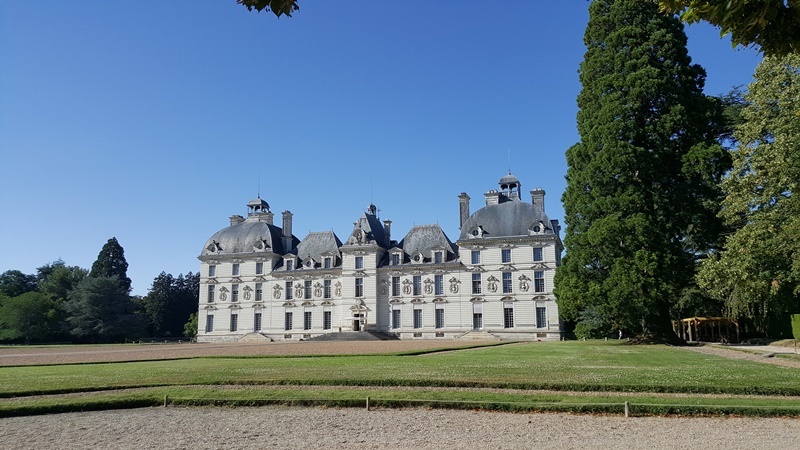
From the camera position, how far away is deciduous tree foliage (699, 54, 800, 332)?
1678cm

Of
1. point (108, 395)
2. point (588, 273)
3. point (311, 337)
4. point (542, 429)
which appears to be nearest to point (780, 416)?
point (542, 429)

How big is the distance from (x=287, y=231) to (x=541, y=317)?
2633 centimetres

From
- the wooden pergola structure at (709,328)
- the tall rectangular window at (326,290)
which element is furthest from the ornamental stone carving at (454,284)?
the wooden pergola structure at (709,328)

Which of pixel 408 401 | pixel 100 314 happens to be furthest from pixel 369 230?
pixel 408 401

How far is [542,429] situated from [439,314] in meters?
40.6

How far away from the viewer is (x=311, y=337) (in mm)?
50375

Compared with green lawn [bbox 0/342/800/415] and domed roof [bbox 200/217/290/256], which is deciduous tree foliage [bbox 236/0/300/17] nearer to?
green lawn [bbox 0/342/800/415]

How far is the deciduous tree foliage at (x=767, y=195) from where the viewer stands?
16781mm

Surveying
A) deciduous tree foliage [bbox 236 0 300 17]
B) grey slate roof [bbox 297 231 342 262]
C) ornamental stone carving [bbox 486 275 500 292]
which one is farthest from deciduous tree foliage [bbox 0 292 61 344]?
deciduous tree foliage [bbox 236 0 300 17]

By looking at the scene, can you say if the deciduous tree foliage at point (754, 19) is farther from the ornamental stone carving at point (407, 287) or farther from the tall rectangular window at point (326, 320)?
the tall rectangular window at point (326, 320)

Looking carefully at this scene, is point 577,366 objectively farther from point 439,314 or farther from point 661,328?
point 439,314

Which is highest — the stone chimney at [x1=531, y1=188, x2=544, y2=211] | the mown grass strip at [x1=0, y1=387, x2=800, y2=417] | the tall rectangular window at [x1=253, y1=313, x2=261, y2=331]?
the stone chimney at [x1=531, y1=188, x2=544, y2=211]

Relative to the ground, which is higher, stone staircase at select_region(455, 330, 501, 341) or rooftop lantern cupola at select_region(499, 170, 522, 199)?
rooftop lantern cupola at select_region(499, 170, 522, 199)

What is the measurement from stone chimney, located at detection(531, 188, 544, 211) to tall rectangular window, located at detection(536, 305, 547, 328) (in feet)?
28.3
